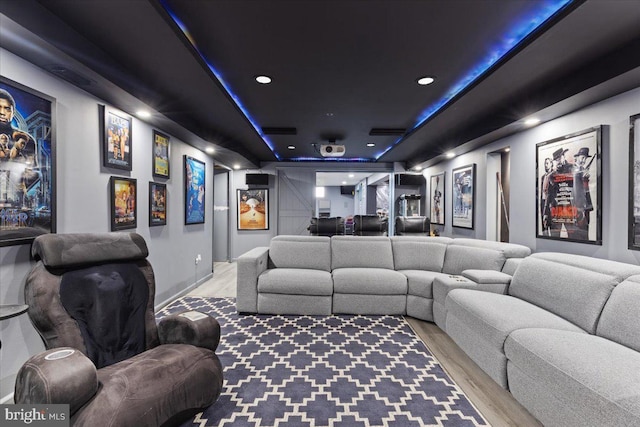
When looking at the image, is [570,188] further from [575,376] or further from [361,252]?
[361,252]

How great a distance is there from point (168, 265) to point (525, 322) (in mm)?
3962

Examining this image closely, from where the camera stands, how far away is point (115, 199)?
2.91 metres

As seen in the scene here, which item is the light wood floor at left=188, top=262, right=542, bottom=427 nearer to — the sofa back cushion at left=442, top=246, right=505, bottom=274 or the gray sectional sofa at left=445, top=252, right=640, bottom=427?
the gray sectional sofa at left=445, top=252, right=640, bottom=427

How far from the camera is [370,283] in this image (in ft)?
11.7

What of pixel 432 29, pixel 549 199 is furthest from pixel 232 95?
pixel 549 199

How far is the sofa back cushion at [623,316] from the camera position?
1.81m

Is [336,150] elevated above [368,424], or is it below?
above

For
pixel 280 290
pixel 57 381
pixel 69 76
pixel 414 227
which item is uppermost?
pixel 69 76

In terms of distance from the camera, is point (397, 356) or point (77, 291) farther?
point (397, 356)

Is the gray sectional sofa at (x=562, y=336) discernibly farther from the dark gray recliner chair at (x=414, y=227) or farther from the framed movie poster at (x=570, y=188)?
the dark gray recliner chair at (x=414, y=227)

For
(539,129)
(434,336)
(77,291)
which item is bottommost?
(434,336)

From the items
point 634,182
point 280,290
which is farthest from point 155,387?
point 634,182

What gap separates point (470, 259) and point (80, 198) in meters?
4.12

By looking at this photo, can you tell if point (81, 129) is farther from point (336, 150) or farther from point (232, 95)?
point (336, 150)
